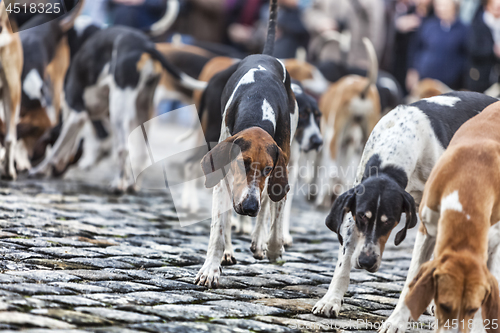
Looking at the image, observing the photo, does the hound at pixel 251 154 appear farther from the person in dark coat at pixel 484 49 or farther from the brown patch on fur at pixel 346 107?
the person in dark coat at pixel 484 49

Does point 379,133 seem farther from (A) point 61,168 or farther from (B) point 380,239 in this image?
(A) point 61,168

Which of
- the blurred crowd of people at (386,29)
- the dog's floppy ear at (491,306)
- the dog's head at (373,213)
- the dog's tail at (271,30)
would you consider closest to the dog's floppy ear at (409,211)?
the dog's head at (373,213)

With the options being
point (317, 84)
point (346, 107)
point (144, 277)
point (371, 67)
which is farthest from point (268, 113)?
point (317, 84)

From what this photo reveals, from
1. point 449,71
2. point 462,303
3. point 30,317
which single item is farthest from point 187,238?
point 449,71

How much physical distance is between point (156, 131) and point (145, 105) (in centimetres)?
693

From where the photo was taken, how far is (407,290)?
3412 mm

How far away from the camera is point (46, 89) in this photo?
8164mm

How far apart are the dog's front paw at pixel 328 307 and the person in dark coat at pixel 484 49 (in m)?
7.28

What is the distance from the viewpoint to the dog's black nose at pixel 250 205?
3729 mm

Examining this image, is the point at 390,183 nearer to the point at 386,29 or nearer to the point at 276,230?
the point at 276,230

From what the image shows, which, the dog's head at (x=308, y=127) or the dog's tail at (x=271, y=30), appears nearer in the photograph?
the dog's tail at (x=271, y=30)

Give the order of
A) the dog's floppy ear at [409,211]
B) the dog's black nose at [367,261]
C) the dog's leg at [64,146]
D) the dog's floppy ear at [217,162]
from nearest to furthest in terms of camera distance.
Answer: the dog's black nose at [367,261] → the dog's floppy ear at [409,211] → the dog's floppy ear at [217,162] → the dog's leg at [64,146]

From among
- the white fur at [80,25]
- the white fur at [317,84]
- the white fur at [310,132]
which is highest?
the white fur at [80,25]

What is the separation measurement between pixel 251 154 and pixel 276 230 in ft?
3.64
